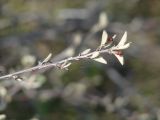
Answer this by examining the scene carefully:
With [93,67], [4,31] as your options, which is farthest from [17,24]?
[93,67]

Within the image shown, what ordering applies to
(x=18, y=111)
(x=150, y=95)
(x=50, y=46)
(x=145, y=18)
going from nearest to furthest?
1. (x=18, y=111)
2. (x=150, y=95)
3. (x=50, y=46)
4. (x=145, y=18)

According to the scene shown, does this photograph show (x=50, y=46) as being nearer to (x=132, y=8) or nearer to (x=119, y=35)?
(x=119, y=35)

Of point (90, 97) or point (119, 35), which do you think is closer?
point (90, 97)

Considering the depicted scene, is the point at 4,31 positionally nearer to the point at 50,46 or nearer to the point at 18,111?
the point at 50,46

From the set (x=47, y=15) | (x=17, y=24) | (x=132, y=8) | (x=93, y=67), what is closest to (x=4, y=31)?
(x=17, y=24)

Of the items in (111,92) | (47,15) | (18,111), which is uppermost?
(47,15)

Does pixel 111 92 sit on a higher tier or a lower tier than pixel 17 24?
lower

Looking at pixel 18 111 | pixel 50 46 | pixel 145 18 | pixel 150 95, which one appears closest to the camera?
pixel 18 111
